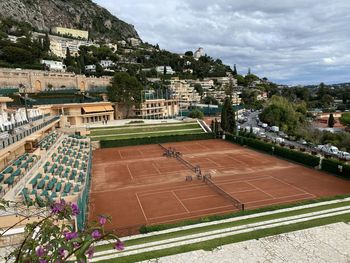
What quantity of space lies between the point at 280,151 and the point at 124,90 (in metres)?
39.2

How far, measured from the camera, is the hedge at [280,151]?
3175cm

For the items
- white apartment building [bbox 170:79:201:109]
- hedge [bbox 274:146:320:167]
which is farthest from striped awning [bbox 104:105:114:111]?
white apartment building [bbox 170:79:201:109]

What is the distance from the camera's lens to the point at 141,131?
5381 centimetres

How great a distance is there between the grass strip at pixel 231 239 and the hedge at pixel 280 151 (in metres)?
16.0

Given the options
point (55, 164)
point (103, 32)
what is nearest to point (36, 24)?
point (103, 32)

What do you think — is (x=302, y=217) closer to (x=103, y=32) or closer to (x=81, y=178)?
(x=81, y=178)

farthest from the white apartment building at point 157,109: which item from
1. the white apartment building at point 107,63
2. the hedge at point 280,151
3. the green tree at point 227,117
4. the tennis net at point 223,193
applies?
the white apartment building at point 107,63

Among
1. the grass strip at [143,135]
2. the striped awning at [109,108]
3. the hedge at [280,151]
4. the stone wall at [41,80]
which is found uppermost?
the stone wall at [41,80]

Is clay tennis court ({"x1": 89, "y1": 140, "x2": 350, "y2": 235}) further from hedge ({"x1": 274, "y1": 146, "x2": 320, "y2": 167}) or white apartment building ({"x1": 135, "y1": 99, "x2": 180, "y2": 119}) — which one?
white apartment building ({"x1": 135, "y1": 99, "x2": 180, "y2": 119})

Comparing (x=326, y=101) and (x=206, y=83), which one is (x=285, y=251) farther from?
(x=326, y=101)

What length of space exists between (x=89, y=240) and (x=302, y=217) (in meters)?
16.2

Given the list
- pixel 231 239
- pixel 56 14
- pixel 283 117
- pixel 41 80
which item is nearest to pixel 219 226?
pixel 231 239

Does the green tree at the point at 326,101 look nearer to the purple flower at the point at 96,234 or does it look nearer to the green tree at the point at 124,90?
the green tree at the point at 124,90

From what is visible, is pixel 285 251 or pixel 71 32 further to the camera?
pixel 71 32
